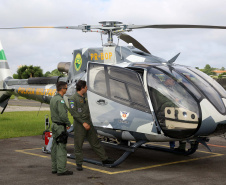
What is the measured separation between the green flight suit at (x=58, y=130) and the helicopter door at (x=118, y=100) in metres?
0.95

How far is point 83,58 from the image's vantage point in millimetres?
10055

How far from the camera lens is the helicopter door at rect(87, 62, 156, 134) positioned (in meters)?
7.38

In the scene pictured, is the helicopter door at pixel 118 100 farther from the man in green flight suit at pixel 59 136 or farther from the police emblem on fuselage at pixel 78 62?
the police emblem on fuselage at pixel 78 62

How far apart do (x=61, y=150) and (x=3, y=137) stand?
642 centimetres

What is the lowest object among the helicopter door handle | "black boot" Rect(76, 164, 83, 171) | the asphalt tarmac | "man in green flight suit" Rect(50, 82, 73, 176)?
the asphalt tarmac

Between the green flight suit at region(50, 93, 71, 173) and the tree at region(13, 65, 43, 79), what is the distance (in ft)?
→ 195

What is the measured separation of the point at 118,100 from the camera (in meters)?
7.67

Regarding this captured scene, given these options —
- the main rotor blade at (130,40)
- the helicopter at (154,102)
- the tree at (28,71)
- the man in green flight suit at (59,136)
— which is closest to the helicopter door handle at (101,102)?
the helicopter at (154,102)

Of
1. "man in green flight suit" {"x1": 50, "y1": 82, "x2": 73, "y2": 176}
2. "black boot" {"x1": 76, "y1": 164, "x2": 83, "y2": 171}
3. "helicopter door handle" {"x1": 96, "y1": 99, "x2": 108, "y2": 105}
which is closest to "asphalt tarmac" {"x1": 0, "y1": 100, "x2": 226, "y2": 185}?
"black boot" {"x1": 76, "y1": 164, "x2": 83, "y2": 171}

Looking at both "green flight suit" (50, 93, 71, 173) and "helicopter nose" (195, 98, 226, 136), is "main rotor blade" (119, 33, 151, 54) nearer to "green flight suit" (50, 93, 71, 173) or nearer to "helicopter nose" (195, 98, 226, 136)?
"green flight suit" (50, 93, 71, 173)

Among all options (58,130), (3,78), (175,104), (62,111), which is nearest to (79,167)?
(58,130)

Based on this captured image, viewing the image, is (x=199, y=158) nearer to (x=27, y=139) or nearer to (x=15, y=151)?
(x=15, y=151)

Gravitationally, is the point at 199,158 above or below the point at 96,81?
below

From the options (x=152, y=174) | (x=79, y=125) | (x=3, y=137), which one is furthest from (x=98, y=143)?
(x=3, y=137)
